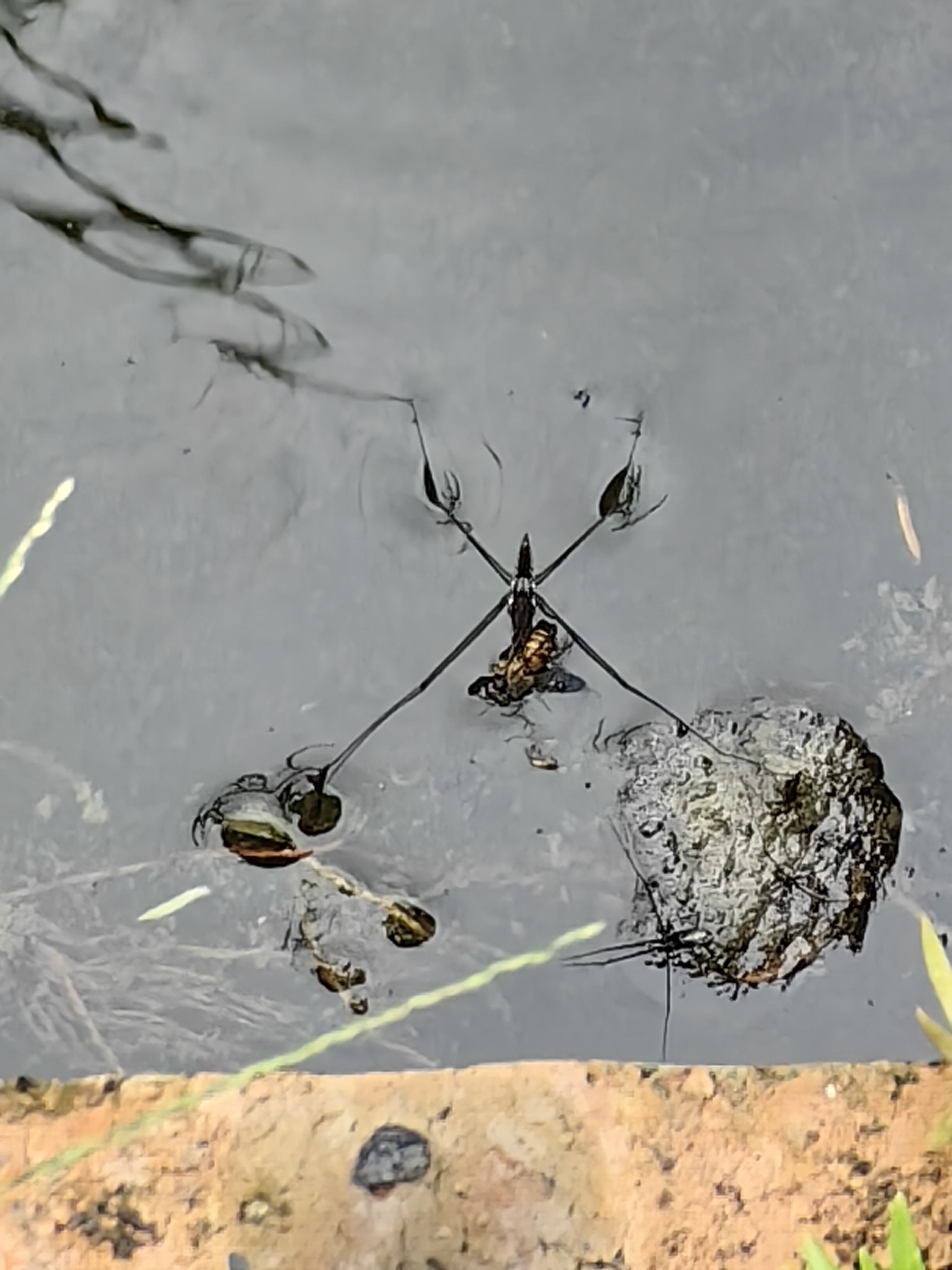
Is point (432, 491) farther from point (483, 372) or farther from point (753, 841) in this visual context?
point (753, 841)

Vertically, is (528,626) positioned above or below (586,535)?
below

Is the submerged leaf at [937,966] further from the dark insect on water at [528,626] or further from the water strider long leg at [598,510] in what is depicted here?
the water strider long leg at [598,510]

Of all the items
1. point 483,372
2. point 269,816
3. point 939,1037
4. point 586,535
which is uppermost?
point 483,372

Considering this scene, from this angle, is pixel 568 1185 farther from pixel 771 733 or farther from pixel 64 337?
pixel 64 337

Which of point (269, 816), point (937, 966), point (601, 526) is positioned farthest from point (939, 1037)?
point (269, 816)

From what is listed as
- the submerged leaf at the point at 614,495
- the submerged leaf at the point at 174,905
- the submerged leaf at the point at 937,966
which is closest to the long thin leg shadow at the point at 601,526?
the submerged leaf at the point at 614,495

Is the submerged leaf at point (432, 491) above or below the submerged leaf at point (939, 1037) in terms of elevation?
above

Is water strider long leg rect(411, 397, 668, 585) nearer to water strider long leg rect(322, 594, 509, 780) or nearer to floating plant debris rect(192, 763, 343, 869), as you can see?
water strider long leg rect(322, 594, 509, 780)
